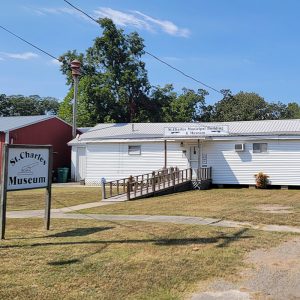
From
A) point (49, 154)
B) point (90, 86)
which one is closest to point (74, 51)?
point (90, 86)

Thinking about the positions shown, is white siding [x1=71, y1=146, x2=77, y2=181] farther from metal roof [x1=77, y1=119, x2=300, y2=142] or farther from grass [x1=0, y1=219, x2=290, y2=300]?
grass [x1=0, y1=219, x2=290, y2=300]

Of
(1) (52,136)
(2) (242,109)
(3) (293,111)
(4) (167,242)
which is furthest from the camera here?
(3) (293,111)

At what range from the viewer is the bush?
936 inches

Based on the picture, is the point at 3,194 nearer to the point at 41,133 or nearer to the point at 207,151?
the point at 207,151

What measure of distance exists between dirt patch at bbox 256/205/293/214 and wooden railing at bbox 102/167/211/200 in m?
5.60

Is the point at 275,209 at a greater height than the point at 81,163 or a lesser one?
lesser

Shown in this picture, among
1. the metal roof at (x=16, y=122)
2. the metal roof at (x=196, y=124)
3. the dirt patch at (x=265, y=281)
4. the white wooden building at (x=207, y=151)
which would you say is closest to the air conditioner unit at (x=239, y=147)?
the white wooden building at (x=207, y=151)

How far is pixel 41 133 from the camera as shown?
32750 mm

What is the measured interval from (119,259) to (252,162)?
18237 millimetres

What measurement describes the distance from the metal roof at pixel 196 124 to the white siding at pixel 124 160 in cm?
59

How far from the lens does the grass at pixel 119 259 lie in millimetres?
5648

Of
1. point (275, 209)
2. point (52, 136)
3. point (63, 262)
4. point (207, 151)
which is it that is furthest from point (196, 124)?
point (63, 262)

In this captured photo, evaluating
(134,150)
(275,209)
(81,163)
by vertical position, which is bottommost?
(275,209)

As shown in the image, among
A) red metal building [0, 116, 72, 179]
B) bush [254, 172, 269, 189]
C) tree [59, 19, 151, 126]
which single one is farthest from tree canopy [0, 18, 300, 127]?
bush [254, 172, 269, 189]
